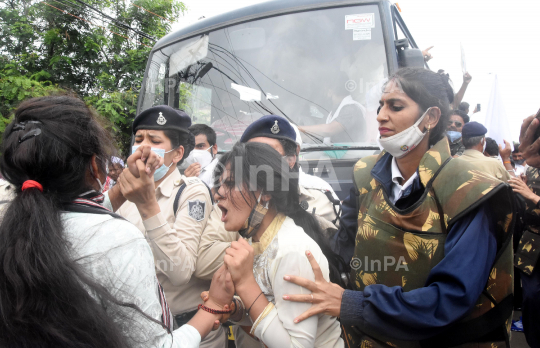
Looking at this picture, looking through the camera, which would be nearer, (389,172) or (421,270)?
(421,270)

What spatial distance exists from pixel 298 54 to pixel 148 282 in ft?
9.16

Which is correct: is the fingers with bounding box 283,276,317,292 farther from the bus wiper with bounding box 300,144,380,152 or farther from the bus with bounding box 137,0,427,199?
the bus wiper with bounding box 300,144,380,152

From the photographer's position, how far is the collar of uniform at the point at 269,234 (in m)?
1.59

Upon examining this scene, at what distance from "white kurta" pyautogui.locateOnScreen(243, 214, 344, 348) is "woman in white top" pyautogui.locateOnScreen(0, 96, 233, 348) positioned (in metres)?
0.30

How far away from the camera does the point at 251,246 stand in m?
1.51

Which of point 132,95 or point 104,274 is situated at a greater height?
point 132,95

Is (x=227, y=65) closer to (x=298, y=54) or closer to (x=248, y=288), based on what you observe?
(x=298, y=54)

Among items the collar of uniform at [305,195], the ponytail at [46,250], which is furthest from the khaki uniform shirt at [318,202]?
the ponytail at [46,250]

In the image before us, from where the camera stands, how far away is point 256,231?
66.2 inches

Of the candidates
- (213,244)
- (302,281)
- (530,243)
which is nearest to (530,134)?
(530,243)

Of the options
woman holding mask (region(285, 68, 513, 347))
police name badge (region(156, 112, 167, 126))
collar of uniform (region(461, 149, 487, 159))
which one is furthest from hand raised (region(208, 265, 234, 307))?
collar of uniform (region(461, 149, 487, 159))

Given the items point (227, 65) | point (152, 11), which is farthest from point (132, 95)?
point (227, 65)

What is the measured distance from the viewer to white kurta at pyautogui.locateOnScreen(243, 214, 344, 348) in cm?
135

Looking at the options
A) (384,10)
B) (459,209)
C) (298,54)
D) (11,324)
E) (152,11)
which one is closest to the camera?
(11,324)
